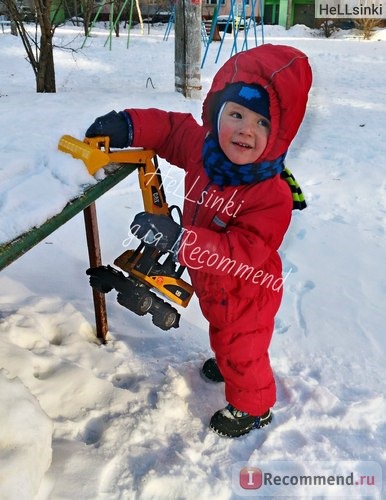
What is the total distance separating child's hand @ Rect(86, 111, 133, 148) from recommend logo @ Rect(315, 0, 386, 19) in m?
18.7

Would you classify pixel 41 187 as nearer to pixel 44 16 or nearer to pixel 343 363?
pixel 343 363

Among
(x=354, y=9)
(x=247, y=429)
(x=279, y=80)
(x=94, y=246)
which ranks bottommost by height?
(x=354, y=9)

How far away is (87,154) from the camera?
1436mm

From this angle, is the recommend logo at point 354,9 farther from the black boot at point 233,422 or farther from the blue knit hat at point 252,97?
the black boot at point 233,422

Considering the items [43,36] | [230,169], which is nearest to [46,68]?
[43,36]

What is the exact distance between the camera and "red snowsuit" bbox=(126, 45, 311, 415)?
1.40 m

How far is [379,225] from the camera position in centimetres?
325

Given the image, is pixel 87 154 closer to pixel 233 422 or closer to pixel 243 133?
pixel 243 133

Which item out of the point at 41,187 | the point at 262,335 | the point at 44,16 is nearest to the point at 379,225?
Answer: the point at 262,335

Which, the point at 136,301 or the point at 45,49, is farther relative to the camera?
the point at 45,49

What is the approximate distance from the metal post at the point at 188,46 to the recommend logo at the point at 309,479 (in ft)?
14.8

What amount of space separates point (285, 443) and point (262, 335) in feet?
1.28

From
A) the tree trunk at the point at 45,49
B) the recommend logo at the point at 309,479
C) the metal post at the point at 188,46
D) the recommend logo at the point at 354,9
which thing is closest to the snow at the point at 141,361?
the recommend logo at the point at 309,479

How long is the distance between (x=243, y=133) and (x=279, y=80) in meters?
0.17
